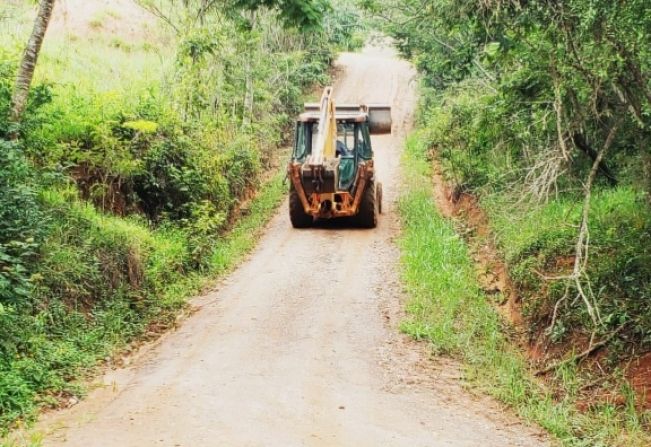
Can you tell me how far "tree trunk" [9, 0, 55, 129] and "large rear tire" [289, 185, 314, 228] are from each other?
7.27m

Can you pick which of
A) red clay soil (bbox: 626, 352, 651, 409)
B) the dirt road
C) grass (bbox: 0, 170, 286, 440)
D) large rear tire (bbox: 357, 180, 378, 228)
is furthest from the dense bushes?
grass (bbox: 0, 170, 286, 440)

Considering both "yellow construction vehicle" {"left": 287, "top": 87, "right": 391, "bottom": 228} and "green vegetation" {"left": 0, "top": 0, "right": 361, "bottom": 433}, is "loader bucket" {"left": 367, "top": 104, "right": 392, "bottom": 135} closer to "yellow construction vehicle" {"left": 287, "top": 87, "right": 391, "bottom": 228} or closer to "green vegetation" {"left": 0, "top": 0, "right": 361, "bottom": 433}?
"yellow construction vehicle" {"left": 287, "top": 87, "right": 391, "bottom": 228}

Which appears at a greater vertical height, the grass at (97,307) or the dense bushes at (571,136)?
the dense bushes at (571,136)

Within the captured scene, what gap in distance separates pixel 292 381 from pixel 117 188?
5.77 m

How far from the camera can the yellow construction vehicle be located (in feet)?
49.1

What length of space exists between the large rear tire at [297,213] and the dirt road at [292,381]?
2617 millimetres

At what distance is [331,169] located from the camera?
14828 mm

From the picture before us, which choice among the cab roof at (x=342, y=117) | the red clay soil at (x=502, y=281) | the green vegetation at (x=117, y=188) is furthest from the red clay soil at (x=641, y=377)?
the cab roof at (x=342, y=117)

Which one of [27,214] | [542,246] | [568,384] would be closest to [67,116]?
[27,214]

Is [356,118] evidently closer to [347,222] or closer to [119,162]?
[347,222]

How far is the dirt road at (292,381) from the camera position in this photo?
6695 mm

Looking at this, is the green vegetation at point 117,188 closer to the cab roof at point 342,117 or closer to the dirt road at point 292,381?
the dirt road at point 292,381

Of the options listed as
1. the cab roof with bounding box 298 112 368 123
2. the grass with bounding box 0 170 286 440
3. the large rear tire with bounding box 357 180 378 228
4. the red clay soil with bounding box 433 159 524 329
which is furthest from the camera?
the cab roof with bounding box 298 112 368 123

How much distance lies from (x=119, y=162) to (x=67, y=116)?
1.11 m
